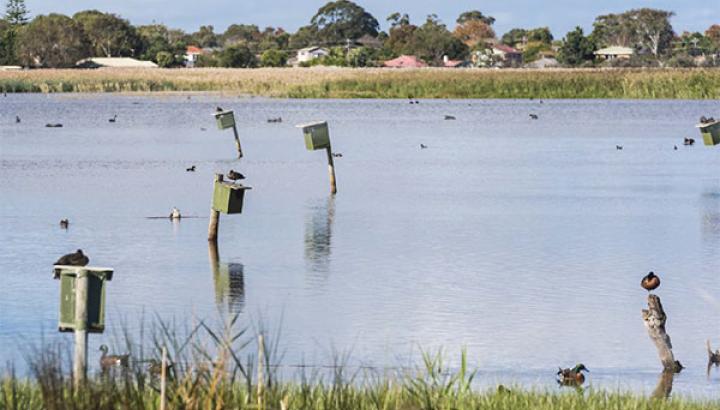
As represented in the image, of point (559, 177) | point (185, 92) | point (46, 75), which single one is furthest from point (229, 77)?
point (559, 177)

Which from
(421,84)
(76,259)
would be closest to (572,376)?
(76,259)

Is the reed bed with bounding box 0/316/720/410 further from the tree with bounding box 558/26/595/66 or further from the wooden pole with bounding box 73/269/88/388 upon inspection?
the tree with bounding box 558/26/595/66

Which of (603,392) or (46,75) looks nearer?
(603,392)

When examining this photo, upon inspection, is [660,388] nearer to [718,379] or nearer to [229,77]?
[718,379]

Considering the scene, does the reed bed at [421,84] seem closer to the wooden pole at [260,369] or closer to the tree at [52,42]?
the tree at [52,42]

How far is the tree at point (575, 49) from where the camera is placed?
17712 cm

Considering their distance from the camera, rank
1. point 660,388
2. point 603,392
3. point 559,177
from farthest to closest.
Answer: point 559,177
point 660,388
point 603,392

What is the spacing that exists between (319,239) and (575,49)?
512ft

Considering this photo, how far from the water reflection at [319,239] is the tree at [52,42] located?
145429 mm

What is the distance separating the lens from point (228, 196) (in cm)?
2264

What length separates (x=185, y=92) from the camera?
114m

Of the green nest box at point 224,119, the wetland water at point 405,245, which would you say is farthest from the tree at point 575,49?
the green nest box at point 224,119

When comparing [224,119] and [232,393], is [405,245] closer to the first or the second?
[232,393]

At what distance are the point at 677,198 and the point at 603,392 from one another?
21.5 metres
